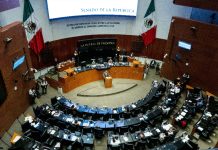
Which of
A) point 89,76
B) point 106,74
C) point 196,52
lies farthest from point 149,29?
point 89,76

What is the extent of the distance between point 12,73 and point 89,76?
670 cm

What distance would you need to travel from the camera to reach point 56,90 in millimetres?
17422

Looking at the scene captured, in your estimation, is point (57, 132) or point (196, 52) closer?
point (57, 132)

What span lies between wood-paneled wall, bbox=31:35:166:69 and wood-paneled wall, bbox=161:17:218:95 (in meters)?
2.48

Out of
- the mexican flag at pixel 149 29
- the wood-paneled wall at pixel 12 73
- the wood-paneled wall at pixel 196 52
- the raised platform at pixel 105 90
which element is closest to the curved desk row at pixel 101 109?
the wood-paneled wall at pixel 12 73

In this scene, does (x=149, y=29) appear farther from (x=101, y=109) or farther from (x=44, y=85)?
(x=44, y=85)

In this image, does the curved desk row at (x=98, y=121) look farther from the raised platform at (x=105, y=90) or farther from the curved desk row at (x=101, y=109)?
the raised platform at (x=105, y=90)

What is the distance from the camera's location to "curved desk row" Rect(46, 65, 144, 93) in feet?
55.6

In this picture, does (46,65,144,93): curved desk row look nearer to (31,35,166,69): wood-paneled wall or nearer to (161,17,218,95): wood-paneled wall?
(31,35,166,69): wood-paneled wall

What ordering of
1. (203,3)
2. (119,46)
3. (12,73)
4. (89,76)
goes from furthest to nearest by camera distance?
1. (119,46)
2. (89,76)
3. (203,3)
4. (12,73)

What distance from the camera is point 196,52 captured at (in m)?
16.3

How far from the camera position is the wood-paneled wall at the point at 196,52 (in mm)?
15352

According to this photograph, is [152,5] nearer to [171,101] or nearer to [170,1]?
[170,1]

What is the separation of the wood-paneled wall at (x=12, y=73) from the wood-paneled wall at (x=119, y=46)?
425cm
